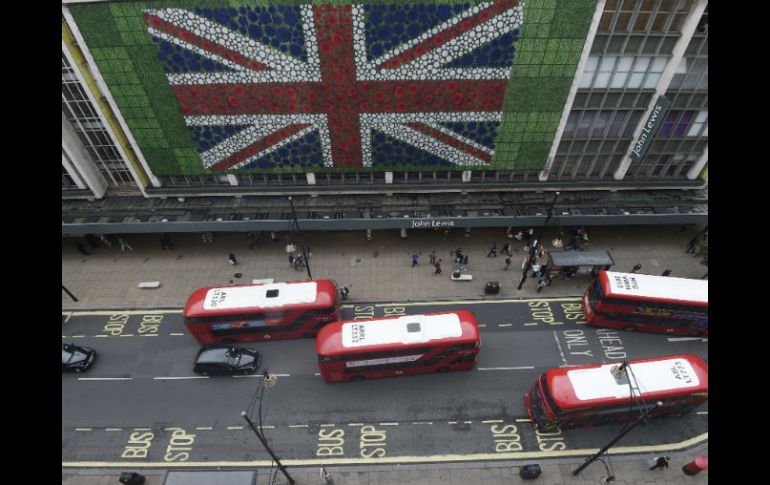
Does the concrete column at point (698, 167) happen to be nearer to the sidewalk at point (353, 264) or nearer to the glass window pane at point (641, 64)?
the sidewalk at point (353, 264)

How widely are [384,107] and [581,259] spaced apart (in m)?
17.5

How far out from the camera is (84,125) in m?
30.4

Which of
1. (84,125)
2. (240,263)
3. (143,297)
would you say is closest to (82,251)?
(143,297)

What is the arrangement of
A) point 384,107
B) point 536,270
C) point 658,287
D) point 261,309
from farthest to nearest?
point 536,270, point 384,107, point 658,287, point 261,309

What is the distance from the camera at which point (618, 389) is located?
20500mm

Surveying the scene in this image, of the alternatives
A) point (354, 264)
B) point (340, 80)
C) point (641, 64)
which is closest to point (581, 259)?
point (641, 64)

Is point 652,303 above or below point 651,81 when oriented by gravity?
below

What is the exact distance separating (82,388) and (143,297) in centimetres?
730

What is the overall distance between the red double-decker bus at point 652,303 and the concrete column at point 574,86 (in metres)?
9.87

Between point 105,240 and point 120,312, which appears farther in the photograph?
point 105,240

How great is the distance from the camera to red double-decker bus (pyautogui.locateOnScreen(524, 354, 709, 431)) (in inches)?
805

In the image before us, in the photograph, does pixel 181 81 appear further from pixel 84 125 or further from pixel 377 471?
pixel 377 471

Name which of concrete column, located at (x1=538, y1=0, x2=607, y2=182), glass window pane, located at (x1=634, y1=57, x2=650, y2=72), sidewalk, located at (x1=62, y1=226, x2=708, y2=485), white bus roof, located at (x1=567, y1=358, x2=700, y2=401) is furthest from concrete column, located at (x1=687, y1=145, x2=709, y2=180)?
white bus roof, located at (x1=567, y1=358, x2=700, y2=401)

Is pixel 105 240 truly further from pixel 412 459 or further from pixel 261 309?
pixel 412 459
